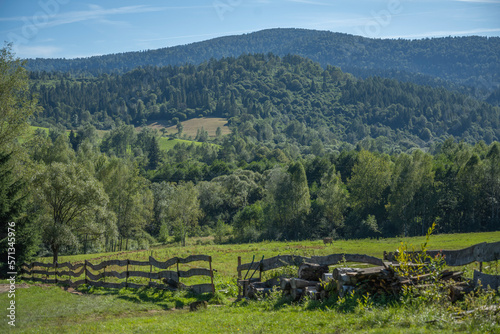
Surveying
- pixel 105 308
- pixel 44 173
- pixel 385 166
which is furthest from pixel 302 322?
pixel 385 166

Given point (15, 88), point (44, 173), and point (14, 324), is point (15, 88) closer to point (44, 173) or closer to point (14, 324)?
point (44, 173)

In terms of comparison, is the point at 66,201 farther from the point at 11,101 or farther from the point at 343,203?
the point at 343,203

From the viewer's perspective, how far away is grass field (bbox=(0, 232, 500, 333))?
329 inches

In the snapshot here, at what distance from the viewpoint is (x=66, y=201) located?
38188 mm

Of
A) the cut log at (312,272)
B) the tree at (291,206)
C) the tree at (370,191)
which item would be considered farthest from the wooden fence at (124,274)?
the tree at (370,191)

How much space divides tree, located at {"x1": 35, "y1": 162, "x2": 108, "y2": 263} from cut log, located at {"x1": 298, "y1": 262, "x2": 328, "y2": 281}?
1152 inches

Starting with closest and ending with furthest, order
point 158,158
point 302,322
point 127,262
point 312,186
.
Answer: point 302,322 → point 127,262 → point 312,186 → point 158,158

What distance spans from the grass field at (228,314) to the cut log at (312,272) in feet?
3.65

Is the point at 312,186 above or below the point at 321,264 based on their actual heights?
below

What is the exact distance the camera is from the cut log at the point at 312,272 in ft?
43.7

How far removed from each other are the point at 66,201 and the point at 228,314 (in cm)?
3030

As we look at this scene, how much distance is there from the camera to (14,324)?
46.3ft

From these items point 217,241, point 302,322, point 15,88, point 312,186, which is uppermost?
point 15,88

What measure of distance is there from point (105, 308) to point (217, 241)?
5570 centimetres
